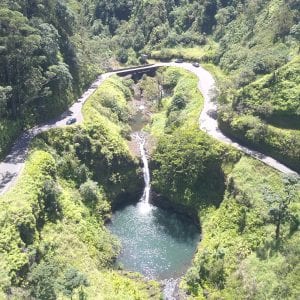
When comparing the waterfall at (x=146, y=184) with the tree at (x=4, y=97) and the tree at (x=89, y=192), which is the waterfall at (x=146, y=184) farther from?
the tree at (x=4, y=97)

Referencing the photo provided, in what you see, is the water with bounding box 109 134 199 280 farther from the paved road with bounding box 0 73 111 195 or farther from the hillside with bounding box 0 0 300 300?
the paved road with bounding box 0 73 111 195

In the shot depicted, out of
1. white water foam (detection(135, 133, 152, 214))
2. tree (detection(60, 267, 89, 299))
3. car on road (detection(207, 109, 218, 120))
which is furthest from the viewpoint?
car on road (detection(207, 109, 218, 120))

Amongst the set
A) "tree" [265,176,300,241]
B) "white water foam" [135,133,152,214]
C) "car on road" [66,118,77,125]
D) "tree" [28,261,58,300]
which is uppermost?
"tree" [265,176,300,241]

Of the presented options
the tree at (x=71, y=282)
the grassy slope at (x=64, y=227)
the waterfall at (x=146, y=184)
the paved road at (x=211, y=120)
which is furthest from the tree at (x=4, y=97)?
the paved road at (x=211, y=120)

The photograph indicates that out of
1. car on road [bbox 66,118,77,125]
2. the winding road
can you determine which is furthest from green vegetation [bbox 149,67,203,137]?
car on road [bbox 66,118,77,125]

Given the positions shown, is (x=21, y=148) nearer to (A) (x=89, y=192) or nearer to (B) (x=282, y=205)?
(A) (x=89, y=192)

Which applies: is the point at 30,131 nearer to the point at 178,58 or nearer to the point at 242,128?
the point at 242,128

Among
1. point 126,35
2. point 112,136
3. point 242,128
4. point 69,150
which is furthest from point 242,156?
point 126,35

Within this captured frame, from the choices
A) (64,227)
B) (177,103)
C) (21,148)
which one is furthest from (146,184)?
(177,103)
